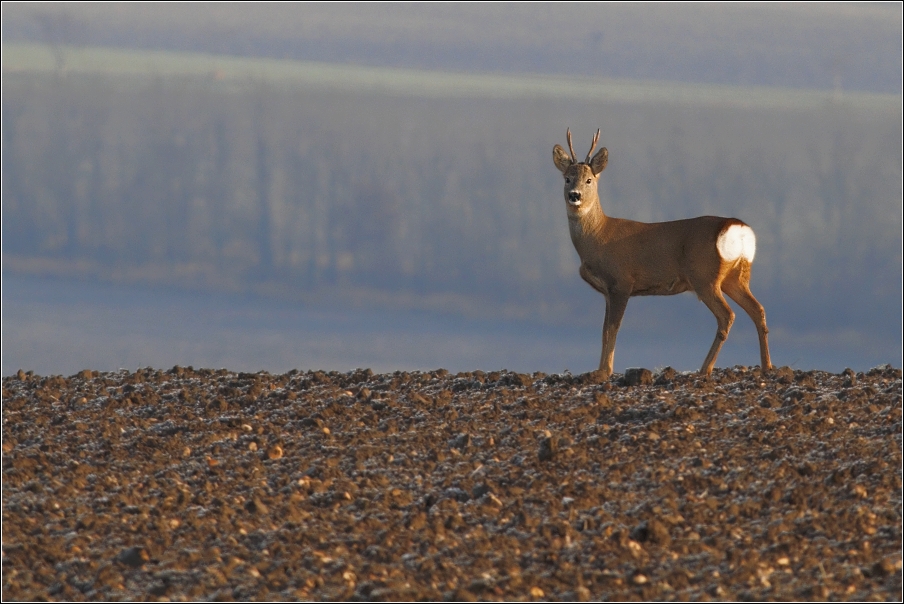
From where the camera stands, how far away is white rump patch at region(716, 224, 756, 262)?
12.8m

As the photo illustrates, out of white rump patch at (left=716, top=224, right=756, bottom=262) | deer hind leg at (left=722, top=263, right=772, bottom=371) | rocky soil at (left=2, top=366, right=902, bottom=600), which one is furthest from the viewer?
deer hind leg at (left=722, top=263, right=772, bottom=371)

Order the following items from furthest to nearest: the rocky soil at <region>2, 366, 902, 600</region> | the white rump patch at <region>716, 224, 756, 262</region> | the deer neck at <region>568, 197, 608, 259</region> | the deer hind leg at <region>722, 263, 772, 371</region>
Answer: the deer neck at <region>568, 197, 608, 259</region> → the deer hind leg at <region>722, 263, 772, 371</region> → the white rump patch at <region>716, 224, 756, 262</region> → the rocky soil at <region>2, 366, 902, 600</region>

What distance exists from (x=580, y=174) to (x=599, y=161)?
0.85ft

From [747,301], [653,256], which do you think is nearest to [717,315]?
[747,301]

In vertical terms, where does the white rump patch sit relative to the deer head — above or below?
below

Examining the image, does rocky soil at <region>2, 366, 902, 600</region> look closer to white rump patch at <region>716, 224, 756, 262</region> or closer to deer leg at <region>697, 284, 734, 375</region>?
deer leg at <region>697, 284, 734, 375</region>

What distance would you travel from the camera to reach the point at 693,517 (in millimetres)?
8781

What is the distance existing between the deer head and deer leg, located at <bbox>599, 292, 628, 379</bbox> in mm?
1090

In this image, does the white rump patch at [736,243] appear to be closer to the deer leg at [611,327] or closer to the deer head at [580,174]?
the deer leg at [611,327]

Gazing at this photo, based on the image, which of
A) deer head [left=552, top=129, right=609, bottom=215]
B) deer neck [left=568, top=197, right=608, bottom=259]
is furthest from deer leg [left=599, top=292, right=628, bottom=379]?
deer head [left=552, top=129, right=609, bottom=215]

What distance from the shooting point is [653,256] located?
42.5 feet

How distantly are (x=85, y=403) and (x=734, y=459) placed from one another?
6.81 meters

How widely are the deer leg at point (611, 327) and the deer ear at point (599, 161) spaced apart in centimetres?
140

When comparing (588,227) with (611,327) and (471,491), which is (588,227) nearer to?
(611,327)
